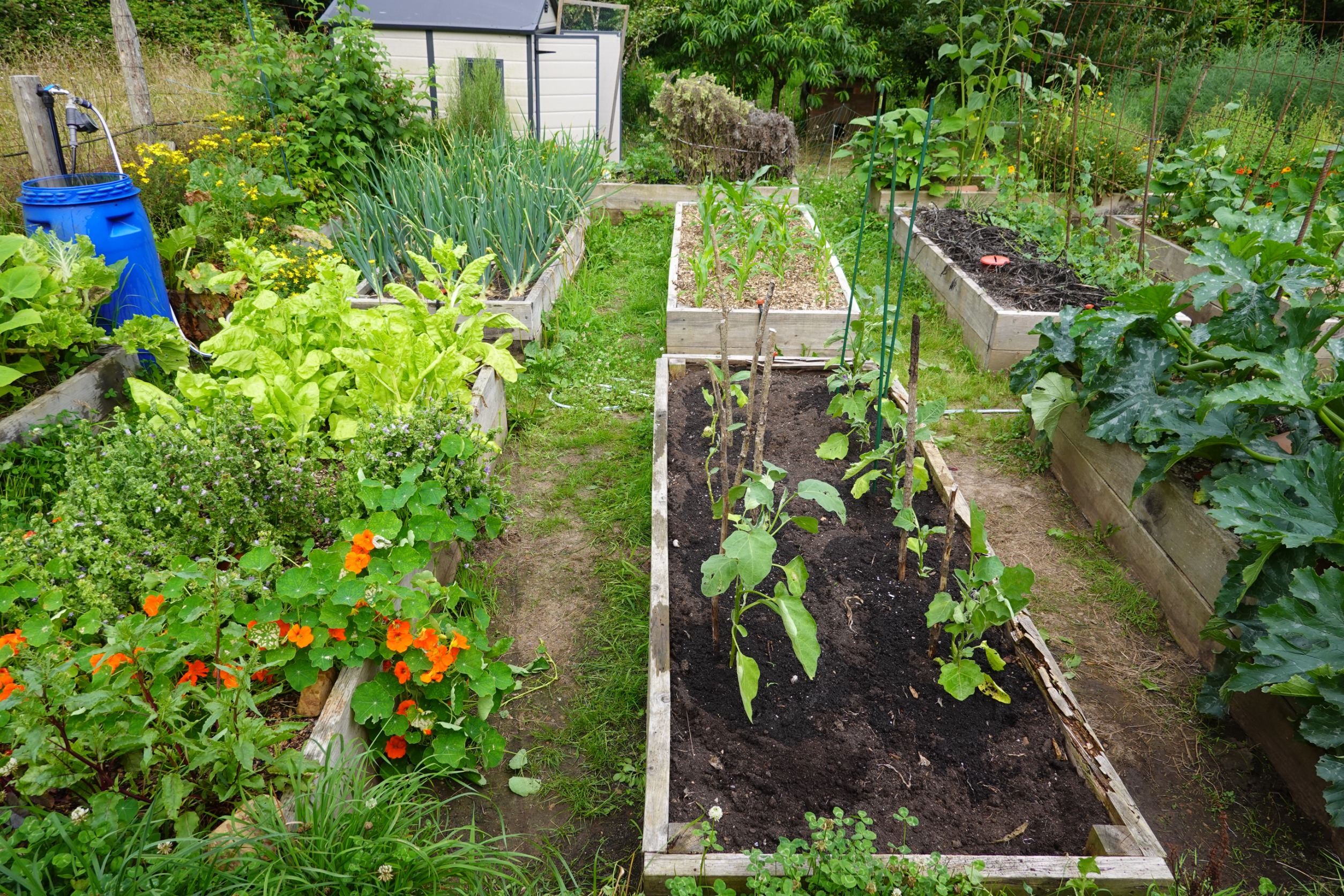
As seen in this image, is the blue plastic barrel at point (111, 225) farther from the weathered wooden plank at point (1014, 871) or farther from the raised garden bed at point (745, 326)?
the weathered wooden plank at point (1014, 871)

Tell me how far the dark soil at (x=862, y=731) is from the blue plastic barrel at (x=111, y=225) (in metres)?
2.61

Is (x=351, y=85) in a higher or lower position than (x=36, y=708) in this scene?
higher

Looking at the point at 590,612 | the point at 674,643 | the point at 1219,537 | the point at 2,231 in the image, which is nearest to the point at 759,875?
the point at 674,643

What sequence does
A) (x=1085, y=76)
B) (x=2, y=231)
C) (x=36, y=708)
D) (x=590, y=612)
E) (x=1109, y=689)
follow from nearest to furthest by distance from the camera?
(x=36, y=708)
(x=1109, y=689)
(x=590, y=612)
(x=2, y=231)
(x=1085, y=76)

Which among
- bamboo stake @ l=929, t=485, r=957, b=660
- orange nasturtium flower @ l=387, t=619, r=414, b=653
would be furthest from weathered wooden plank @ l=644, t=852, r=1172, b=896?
orange nasturtium flower @ l=387, t=619, r=414, b=653

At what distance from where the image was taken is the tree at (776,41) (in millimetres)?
10367

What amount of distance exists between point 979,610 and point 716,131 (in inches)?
235

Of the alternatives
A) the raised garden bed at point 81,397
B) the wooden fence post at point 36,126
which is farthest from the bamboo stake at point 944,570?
Answer: the wooden fence post at point 36,126

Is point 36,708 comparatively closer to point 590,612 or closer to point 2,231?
point 590,612

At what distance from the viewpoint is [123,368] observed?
2.98 m

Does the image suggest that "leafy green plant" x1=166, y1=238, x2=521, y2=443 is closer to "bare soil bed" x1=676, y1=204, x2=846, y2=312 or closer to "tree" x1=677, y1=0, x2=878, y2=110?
"bare soil bed" x1=676, y1=204, x2=846, y2=312

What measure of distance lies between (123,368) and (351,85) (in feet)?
10.6

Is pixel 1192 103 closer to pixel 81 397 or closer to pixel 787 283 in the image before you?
pixel 787 283

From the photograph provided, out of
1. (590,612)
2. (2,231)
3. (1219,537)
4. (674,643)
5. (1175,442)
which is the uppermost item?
(2,231)
